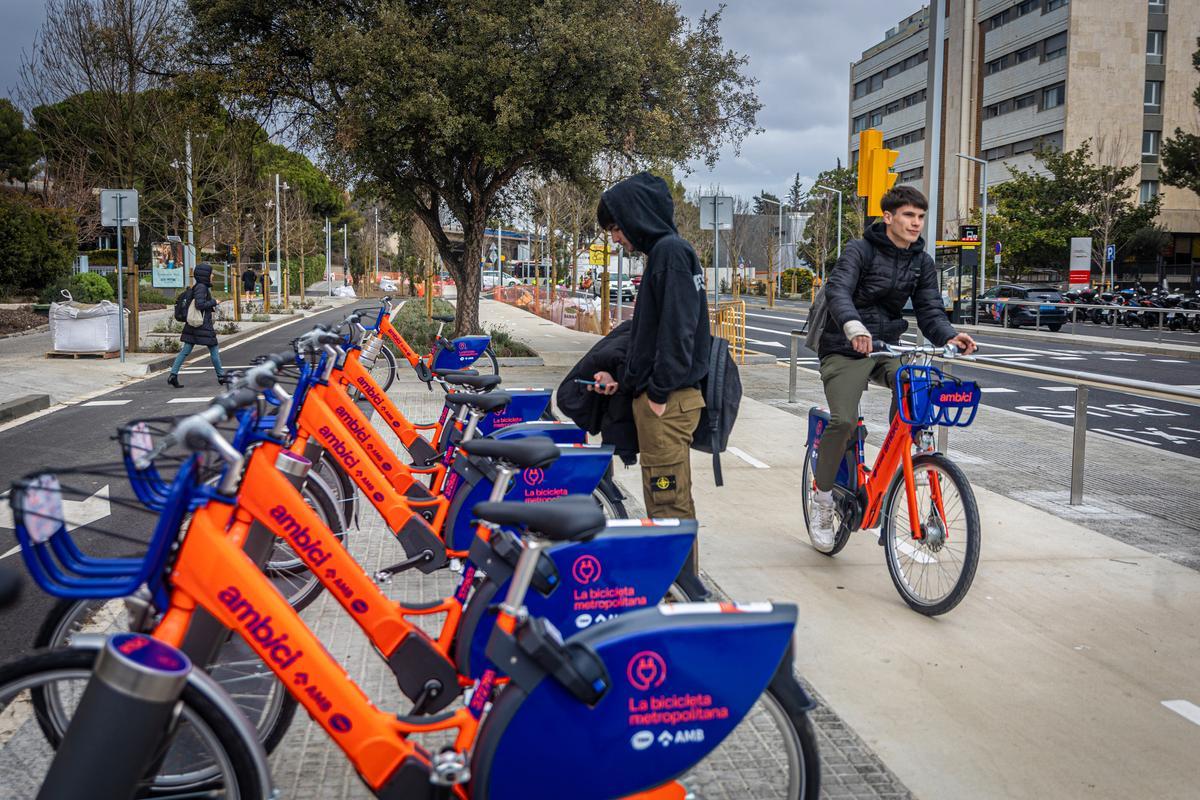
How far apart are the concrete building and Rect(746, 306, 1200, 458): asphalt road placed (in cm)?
3167

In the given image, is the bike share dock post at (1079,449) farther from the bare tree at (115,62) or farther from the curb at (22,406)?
the bare tree at (115,62)

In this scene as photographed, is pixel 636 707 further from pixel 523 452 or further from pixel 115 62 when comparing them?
pixel 115 62

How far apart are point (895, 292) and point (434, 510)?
2544mm

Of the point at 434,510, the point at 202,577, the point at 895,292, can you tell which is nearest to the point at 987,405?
the point at 895,292

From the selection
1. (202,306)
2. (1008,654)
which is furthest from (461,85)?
(1008,654)

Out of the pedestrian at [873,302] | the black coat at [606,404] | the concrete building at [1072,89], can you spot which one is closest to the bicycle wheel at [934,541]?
the pedestrian at [873,302]

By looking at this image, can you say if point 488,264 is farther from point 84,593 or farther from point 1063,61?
point 84,593

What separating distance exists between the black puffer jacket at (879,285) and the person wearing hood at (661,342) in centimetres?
122

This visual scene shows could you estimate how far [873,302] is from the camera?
5336mm

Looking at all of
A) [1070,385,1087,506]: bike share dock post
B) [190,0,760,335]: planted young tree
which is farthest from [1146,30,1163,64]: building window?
[1070,385,1087,506]: bike share dock post

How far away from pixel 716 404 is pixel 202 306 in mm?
11965

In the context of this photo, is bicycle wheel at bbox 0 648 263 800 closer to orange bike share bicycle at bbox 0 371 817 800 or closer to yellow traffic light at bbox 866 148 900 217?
orange bike share bicycle at bbox 0 371 817 800

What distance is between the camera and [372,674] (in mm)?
3898

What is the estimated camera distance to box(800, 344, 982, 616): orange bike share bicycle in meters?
4.52
